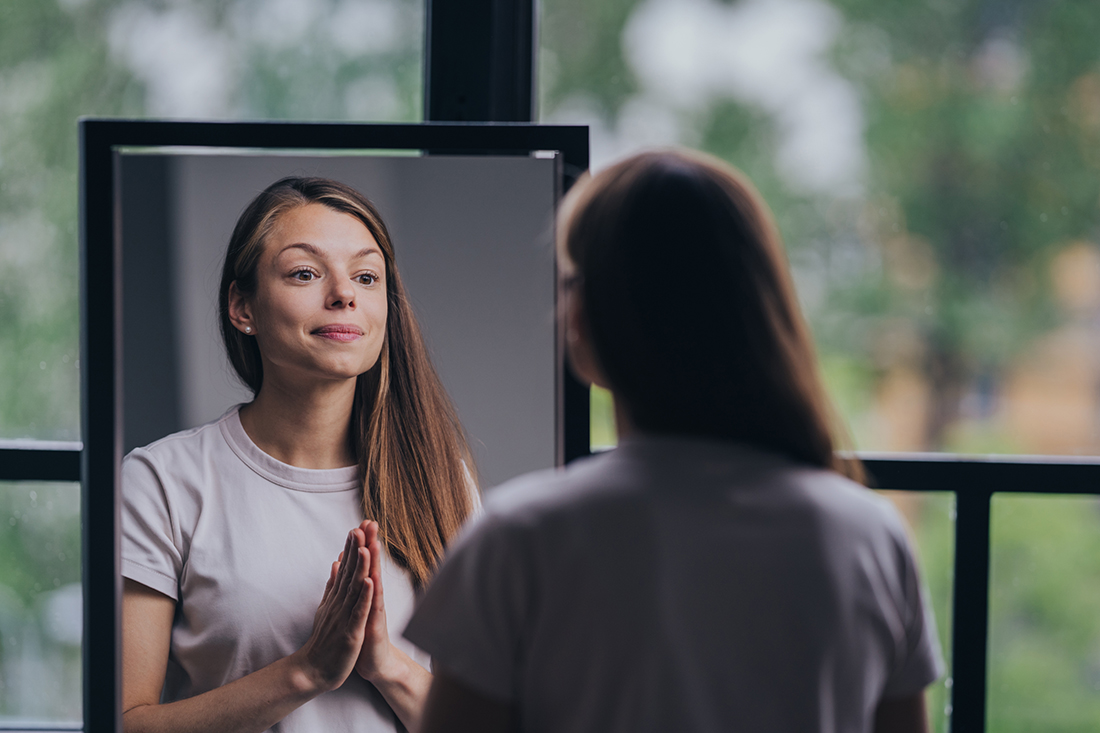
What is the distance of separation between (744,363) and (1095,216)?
4.03 feet

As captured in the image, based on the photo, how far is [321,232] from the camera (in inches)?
47.7

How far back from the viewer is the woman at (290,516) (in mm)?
1195

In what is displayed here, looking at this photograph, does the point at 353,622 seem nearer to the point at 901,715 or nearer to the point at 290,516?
the point at 290,516

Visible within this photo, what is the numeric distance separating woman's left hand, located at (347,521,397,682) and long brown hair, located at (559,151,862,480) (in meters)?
0.62

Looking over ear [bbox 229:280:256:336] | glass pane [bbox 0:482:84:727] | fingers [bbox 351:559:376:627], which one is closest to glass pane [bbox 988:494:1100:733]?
fingers [bbox 351:559:376:627]

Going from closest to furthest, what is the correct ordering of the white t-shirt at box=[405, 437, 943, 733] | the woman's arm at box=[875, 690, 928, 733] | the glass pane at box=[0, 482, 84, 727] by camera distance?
the white t-shirt at box=[405, 437, 943, 733], the woman's arm at box=[875, 690, 928, 733], the glass pane at box=[0, 482, 84, 727]

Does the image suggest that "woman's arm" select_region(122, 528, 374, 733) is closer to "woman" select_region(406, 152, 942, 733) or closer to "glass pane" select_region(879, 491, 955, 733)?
"woman" select_region(406, 152, 942, 733)

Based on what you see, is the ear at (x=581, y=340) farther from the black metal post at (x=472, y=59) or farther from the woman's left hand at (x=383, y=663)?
the black metal post at (x=472, y=59)

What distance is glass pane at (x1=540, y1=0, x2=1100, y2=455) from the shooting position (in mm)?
1523

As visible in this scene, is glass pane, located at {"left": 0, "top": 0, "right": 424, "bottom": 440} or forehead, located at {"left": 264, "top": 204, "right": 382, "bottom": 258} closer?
forehead, located at {"left": 264, "top": 204, "right": 382, "bottom": 258}

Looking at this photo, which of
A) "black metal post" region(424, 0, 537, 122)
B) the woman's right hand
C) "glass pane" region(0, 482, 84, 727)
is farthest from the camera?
"glass pane" region(0, 482, 84, 727)

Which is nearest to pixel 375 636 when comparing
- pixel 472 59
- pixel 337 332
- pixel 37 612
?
pixel 337 332

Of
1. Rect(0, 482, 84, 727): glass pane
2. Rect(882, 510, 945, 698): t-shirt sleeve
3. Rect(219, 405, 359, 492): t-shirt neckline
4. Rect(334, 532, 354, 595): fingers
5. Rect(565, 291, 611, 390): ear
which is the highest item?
Rect(565, 291, 611, 390): ear

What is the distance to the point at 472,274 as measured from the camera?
1247 mm
